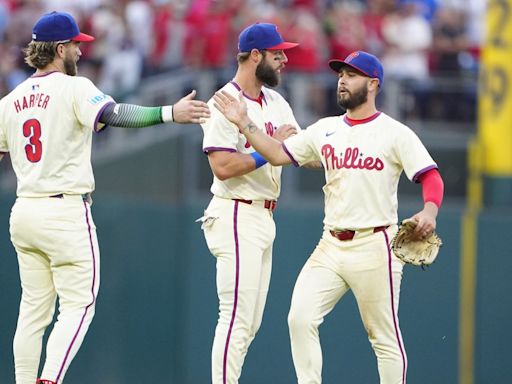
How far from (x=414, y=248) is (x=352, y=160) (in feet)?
2.08

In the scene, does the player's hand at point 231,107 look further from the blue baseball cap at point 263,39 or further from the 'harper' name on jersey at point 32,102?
the 'harper' name on jersey at point 32,102

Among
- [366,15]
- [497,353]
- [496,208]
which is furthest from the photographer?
[366,15]

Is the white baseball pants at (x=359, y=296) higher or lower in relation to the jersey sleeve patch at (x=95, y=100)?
lower

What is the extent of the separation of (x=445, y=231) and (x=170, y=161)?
2.71 m

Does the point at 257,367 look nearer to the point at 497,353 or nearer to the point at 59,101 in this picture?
the point at 497,353

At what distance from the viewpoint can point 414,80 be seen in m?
11.8

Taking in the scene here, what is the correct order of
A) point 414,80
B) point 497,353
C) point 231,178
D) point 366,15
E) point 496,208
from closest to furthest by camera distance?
1. point 231,178
2. point 497,353
3. point 496,208
4. point 414,80
5. point 366,15

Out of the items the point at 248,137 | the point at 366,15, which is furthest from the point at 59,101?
the point at 366,15

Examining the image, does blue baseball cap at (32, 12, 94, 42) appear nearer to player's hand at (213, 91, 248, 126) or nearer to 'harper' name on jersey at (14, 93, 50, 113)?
'harper' name on jersey at (14, 93, 50, 113)

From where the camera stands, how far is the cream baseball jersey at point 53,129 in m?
6.87

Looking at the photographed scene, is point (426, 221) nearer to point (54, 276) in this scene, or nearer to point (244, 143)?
point (244, 143)

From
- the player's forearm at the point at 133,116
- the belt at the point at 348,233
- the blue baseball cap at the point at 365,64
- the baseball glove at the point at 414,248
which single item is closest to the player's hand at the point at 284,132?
the blue baseball cap at the point at 365,64

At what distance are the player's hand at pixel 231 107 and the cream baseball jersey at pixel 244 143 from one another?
0.17 m

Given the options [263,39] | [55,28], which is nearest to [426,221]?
[263,39]
